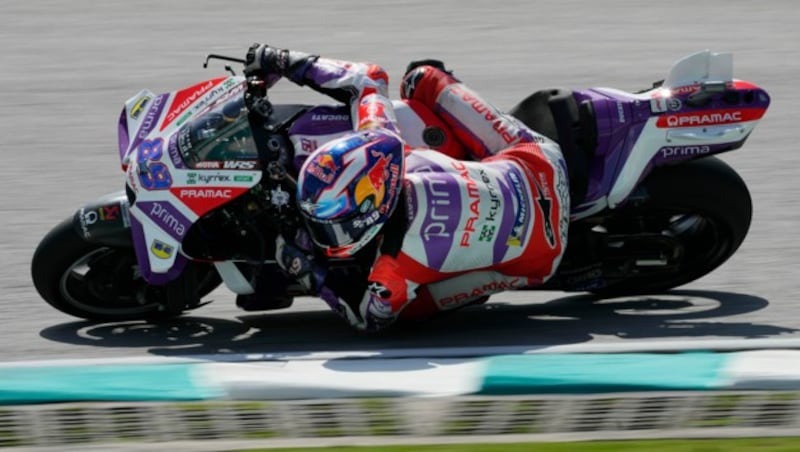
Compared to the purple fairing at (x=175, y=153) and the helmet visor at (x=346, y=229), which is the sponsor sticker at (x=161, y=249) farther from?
the helmet visor at (x=346, y=229)

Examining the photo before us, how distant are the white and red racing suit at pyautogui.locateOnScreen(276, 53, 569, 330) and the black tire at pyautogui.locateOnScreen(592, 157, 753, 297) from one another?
504mm

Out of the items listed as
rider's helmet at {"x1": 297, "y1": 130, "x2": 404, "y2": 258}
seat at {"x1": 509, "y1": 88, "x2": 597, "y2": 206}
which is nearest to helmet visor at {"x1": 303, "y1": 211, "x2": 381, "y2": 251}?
rider's helmet at {"x1": 297, "y1": 130, "x2": 404, "y2": 258}

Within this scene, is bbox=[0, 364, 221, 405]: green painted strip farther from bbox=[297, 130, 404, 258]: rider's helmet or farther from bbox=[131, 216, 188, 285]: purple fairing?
bbox=[297, 130, 404, 258]: rider's helmet

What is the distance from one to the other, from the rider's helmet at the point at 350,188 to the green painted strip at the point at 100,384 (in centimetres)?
80

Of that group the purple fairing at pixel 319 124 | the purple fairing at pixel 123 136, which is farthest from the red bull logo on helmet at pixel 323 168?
the purple fairing at pixel 123 136

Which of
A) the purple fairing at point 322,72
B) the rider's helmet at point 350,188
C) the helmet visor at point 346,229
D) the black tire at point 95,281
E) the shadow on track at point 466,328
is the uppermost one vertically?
the purple fairing at point 322,72

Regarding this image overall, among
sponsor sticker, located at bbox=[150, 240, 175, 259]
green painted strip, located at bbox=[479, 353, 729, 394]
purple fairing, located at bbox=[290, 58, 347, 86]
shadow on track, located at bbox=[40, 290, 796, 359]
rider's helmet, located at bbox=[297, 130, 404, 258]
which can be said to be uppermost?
purple fairing, located at bbox=[290, 58, 347, 86]

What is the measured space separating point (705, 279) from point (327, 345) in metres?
2.05

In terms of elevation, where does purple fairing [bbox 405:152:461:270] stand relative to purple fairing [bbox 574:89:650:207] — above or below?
below

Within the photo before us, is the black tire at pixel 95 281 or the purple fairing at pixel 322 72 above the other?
the purple fairing at pixel 322 72

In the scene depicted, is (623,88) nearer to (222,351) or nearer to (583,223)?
(583,223)

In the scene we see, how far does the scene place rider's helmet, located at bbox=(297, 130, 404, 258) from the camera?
6.02 metres

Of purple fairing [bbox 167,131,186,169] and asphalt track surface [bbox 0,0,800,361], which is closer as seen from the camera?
purple fairing [bbox 167,131,186,169]

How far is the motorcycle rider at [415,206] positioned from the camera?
6086mm
